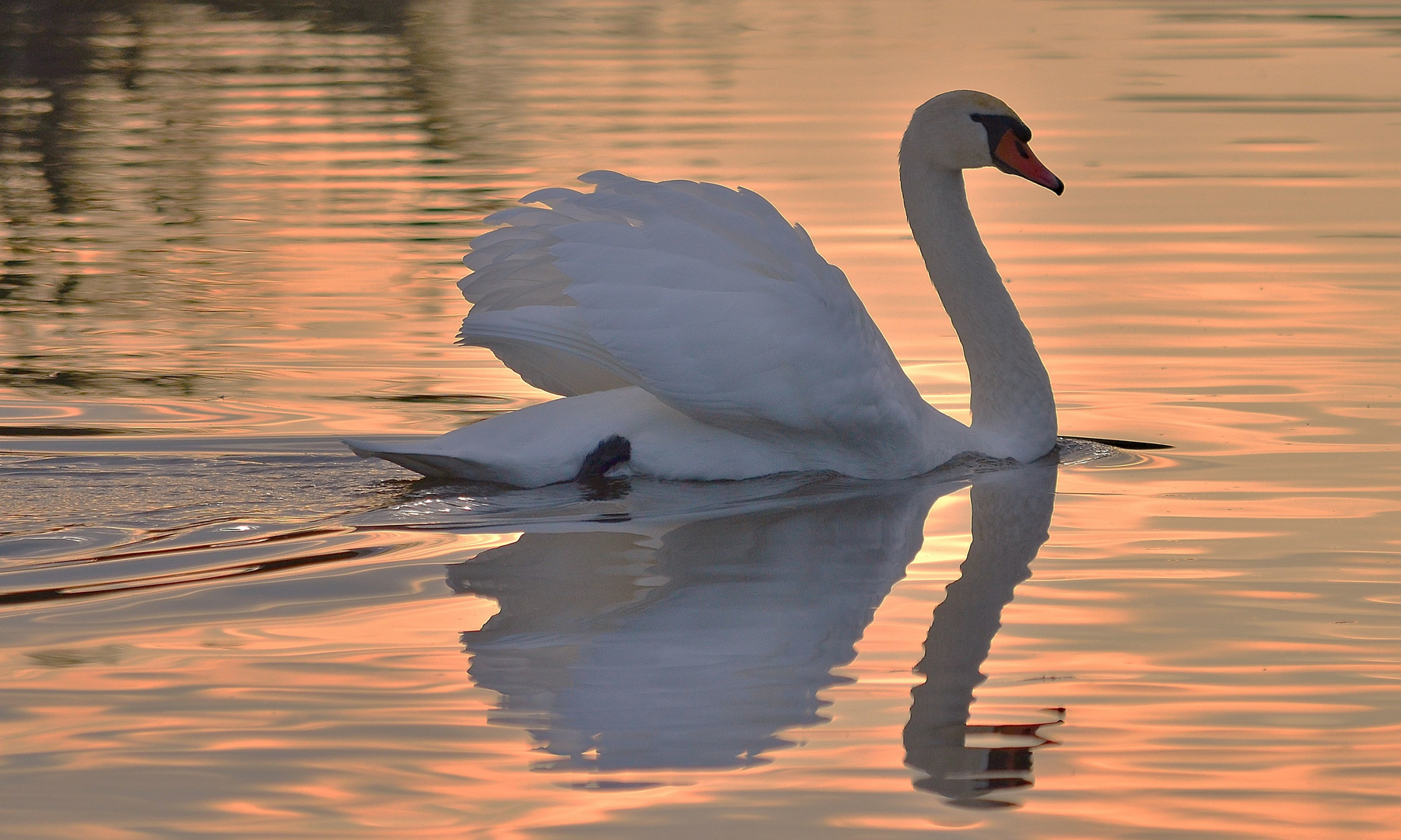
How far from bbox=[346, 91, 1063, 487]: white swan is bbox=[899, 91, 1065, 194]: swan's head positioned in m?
0.99

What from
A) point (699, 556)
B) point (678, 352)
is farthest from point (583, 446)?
point (699, 556)

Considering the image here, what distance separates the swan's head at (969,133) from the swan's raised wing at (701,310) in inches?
38.9

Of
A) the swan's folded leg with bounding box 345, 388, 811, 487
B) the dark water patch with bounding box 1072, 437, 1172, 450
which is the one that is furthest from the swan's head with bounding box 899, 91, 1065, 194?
the swan's folded leg with bounding box 345, 388, 811, 487

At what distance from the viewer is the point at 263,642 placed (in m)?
4.84

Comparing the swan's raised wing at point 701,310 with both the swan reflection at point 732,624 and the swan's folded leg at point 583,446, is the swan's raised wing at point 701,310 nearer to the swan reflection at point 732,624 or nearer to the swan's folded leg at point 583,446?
the swan's folded leg at point 583,446

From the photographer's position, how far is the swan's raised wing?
612 centimetres

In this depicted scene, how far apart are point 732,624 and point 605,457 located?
1.45m

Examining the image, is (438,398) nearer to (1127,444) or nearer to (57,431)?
(57,431)

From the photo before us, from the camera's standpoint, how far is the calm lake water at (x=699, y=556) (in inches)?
156

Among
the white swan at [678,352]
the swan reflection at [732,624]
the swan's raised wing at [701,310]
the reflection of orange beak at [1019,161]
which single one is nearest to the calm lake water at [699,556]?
the swan reflection at [732,624]

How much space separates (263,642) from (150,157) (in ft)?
35.4

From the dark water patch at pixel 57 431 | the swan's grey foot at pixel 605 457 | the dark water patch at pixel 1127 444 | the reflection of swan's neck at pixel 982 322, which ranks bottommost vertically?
the dark water patch at pixel 57 431

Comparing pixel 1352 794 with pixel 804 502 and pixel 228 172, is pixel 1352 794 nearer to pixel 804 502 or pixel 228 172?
pixel 804 502

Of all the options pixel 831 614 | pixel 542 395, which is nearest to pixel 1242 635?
pixel 831 614
